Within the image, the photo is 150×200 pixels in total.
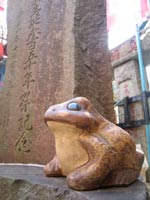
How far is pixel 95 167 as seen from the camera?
2.35 feet

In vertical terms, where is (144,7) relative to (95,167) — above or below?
above

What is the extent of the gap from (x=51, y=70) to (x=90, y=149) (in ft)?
2.74

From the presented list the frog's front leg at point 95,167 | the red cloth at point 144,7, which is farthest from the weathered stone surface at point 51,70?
the red cloth at point 144,7

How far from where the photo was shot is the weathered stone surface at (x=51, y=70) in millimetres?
1343

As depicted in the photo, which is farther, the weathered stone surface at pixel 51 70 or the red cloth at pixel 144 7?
the red cloth at pixel 144 7

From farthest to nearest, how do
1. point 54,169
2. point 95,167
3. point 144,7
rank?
1. point 144,7
2. point 54,169
3. point 95,167

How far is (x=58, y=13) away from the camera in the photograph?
1521mm

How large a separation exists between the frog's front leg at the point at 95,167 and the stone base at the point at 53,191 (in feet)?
0.08

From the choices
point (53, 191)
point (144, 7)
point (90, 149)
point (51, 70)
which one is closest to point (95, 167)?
point (90, 149)

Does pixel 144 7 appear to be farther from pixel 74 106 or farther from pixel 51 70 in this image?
pixel 74 106

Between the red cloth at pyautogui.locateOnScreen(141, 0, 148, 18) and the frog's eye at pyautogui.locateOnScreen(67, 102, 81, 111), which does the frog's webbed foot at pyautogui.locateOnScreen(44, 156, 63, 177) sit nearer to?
the frog's eye at pyautogui.locateOnScreen(67, 102, 81, 111)

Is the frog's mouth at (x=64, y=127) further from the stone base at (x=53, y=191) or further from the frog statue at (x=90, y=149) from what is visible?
the stone base at (x=53, y=191)

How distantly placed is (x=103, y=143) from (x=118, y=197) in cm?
17

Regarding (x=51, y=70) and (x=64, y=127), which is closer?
(x=64, y=127)
